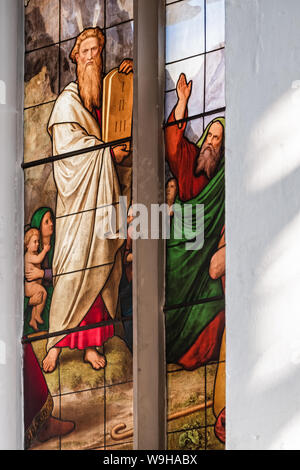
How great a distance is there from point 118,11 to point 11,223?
1.04 metres

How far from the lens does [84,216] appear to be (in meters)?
3.49

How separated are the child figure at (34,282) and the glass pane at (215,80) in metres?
0.98

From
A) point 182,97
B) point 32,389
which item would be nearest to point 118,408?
point 32,389

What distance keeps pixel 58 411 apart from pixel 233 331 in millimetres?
1555

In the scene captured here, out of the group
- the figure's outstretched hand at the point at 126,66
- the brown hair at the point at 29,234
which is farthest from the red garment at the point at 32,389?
the figure's outstretched hand at the point at 126,66

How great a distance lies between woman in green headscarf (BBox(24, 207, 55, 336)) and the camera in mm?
3570

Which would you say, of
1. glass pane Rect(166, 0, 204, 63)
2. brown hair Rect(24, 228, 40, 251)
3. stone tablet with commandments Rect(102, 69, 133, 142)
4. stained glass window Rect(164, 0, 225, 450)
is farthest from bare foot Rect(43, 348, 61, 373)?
glass pane Rect(166, 0, 204, 63)

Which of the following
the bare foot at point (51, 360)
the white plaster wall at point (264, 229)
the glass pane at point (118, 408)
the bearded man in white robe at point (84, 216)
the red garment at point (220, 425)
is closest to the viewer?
the white plaster wall at point (264, 229)

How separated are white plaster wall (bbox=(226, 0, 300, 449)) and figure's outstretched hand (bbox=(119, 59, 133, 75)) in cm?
126

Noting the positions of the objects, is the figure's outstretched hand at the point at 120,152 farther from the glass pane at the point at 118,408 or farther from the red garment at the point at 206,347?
the glass pane at the point at 118,408

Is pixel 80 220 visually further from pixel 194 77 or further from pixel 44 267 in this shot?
pixel 194 77

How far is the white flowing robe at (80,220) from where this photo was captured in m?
3.41
